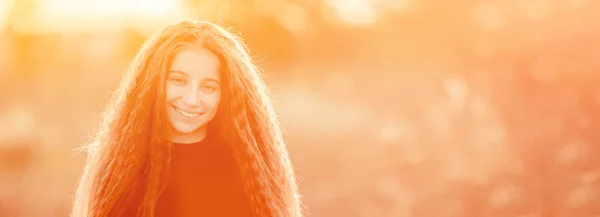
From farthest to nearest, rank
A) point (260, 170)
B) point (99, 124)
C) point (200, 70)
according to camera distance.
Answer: point (99, 124) → point (260, 170) → point (200, 70)

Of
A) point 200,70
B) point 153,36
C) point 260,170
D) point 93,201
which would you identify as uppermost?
point 153,36

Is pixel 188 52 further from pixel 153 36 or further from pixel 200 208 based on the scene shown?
pixel 200 208

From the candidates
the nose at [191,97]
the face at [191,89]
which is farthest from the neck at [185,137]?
the nose at [191,97]

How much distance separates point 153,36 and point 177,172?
43cm

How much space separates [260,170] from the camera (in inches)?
85.2

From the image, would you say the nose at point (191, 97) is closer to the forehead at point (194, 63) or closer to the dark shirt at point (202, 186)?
the forehead at point (194, 63)

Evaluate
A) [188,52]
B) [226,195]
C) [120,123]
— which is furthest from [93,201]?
[188,52]

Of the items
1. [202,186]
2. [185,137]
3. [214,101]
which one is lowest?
[202,186]

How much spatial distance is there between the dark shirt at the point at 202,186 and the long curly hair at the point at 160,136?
0.03m

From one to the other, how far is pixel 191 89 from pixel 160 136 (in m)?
0.18

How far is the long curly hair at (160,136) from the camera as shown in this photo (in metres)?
2.04

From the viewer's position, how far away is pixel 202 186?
2053 millimetres

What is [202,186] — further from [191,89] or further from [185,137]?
[191,89]

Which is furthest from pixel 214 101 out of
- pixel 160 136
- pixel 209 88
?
pixel 160 136
